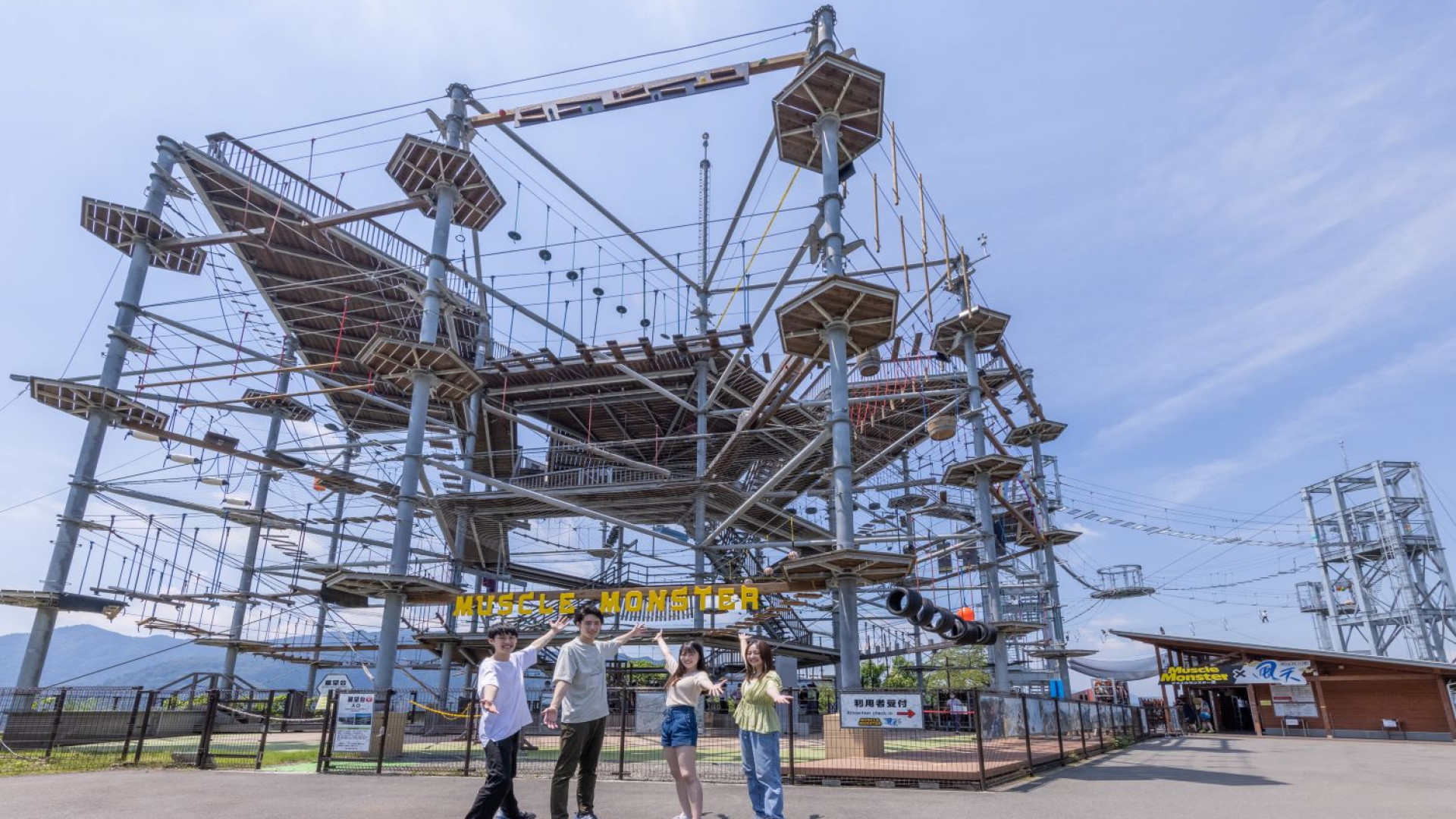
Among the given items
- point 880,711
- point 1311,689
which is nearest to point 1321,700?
point 1311,689

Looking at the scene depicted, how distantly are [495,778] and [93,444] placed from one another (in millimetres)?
23245

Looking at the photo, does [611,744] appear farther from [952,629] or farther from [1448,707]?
[1448,707]

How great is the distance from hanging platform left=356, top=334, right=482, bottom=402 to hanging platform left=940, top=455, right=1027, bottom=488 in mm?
13920

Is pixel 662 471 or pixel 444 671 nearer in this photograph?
pixel 444 671

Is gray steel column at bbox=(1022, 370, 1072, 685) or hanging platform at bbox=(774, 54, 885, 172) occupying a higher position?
hanging platform at bbox=(774, 54, 885, 172)

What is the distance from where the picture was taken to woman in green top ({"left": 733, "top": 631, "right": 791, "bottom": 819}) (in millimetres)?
6359

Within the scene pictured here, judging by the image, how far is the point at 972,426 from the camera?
22953 millimetres

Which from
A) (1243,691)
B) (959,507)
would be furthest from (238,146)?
(1243,691)

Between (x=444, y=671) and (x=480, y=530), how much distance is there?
26.0 ft

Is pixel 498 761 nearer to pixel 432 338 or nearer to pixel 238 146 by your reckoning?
pixel 432 338

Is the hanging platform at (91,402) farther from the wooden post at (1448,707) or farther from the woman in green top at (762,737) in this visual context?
the wooden post at (1448,707)

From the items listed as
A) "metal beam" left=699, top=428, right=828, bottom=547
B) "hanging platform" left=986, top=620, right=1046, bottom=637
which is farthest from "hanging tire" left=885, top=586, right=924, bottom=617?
"hanging platform" left=986, top=620, right=1046, bottom=637

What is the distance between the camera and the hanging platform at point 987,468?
21375 mm

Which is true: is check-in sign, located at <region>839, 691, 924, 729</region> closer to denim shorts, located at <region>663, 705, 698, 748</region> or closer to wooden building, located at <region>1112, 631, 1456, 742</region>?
denim shorts, located at <region>663, 705, 698, 748</region>
